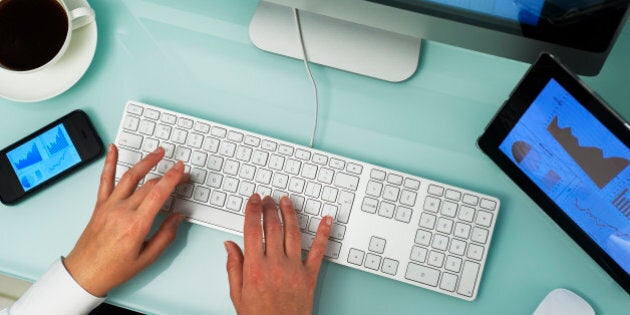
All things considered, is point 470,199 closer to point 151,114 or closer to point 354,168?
point 354,168

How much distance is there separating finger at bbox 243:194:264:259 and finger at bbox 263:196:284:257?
0.01m

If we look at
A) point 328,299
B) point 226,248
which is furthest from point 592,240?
point 226,248

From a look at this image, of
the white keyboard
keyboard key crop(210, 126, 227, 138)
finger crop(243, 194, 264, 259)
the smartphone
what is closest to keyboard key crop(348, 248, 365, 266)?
the white keyboard

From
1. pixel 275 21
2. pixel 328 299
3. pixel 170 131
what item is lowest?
pixel 328 299

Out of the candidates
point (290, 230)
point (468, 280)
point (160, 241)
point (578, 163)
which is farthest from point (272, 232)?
point (578, 163)

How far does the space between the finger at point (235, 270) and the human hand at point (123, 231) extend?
7 centimetres

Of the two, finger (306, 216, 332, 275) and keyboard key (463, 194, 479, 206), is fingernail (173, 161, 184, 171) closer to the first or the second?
finger (306, 216, 332, 275)

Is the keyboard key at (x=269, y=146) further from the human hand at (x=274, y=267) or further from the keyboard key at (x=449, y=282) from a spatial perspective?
the keyboard key at (x=449, y=282)

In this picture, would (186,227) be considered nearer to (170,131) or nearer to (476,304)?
(170,131)

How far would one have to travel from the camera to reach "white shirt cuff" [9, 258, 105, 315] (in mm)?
637

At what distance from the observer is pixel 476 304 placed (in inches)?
25.7

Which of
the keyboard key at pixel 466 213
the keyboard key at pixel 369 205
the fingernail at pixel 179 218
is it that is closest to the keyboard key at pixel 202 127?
the fingernail at pixel 179 218

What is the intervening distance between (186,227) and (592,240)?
45 cm

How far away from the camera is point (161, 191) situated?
0.63m
